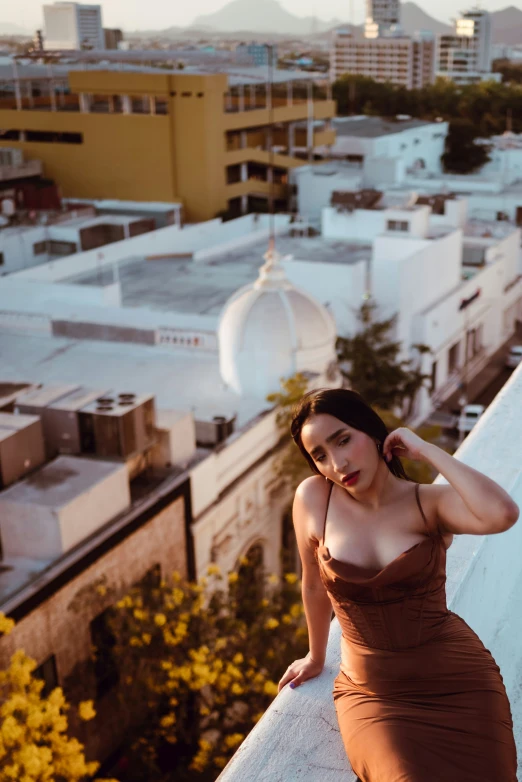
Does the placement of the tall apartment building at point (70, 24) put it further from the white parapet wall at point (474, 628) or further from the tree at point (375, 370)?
the white parapet wall at point (474, 628)

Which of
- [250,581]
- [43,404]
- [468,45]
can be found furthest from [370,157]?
[468,45]

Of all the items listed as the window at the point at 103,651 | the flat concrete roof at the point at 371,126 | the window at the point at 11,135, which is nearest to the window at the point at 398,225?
the window at the point at 103,651

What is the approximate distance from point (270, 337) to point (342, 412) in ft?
48.4

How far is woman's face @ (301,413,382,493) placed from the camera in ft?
11.1

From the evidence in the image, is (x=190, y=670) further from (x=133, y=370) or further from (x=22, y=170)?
(x=22, y=170)

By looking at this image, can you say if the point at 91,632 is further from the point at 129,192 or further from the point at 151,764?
the point at 129,192

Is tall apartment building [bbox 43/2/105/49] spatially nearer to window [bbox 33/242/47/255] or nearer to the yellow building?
the yellow building

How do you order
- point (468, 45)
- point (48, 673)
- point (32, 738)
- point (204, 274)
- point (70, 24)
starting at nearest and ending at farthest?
point (32, 738)
point (48, 673)
point (204, 274)
point (70, 24)
point (468, 45)

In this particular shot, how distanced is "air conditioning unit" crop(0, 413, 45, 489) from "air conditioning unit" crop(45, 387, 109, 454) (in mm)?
509

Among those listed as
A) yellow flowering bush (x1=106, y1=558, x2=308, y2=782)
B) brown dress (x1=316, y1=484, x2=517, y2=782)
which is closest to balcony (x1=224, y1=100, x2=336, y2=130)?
yellow flowering bush (x1=106, y1=558, x2=308, y2=782)

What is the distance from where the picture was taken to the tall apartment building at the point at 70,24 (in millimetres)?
47956

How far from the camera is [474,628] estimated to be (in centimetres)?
396

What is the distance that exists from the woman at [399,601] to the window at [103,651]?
8907 millimetres

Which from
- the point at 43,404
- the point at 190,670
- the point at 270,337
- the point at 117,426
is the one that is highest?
the point at 43,404
